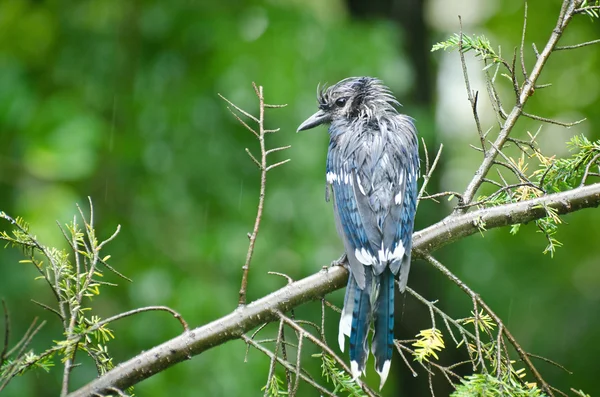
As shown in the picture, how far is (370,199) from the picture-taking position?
11.9 ft

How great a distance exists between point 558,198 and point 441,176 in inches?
198

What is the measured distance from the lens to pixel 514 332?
9.12 m

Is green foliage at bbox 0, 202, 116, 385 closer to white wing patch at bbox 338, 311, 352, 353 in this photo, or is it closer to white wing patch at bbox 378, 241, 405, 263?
white wing patch at bbox 338, 311, 352, 353

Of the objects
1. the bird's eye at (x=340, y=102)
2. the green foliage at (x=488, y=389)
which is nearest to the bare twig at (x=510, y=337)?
the green foliage at (x=488, y=389)

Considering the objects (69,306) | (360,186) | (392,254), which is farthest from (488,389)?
(360,186)

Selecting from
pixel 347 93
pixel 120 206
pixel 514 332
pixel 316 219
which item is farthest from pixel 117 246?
pixel 514 332

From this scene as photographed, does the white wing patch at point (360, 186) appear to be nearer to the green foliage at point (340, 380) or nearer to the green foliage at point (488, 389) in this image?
the green foliage at point (340, 380)

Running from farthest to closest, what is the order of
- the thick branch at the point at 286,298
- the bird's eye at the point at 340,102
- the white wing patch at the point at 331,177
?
1. the bird's eye at the point at 340,102
2. the white wing patch at the point at 331,177
3. the thick branch at the point at 286,298

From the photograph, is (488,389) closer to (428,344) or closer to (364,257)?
(428,344)

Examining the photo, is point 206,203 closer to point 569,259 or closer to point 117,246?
point 117,246

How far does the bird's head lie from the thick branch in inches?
55.5

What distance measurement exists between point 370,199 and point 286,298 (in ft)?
3.40

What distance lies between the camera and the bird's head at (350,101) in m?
4.36

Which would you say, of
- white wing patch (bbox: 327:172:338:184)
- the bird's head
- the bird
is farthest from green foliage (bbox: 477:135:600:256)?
the bird's head
